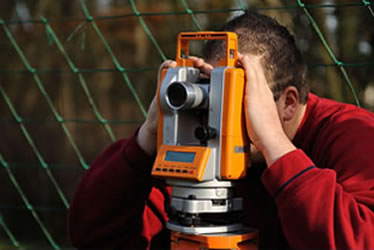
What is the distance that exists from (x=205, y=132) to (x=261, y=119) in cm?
13

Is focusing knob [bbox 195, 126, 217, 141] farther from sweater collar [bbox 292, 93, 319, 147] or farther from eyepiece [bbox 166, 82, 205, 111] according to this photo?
sweater collar [bbox 292, 93, 319, 147]

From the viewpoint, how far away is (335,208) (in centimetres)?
115

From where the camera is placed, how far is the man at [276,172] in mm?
1151

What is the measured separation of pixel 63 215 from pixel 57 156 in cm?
68

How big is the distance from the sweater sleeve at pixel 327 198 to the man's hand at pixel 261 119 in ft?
0.09

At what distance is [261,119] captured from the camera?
1.19m

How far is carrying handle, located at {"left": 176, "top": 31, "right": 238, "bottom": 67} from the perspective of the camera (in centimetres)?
121

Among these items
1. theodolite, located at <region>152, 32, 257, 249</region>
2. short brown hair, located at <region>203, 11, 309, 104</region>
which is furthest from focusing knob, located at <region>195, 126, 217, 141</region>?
short brown hair, located at <region>203, 11, 309, 104</region>

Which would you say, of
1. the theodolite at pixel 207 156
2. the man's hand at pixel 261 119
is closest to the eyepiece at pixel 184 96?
the theodolite at pixel 207 156

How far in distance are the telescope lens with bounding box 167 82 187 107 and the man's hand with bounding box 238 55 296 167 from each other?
0.45 ft

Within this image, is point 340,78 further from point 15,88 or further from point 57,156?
point 15,88

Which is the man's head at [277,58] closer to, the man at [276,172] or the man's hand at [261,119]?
the man at [276,172]

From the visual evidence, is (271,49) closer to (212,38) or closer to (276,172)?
(212,38)

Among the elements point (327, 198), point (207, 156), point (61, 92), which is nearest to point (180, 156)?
point (207, 156)
